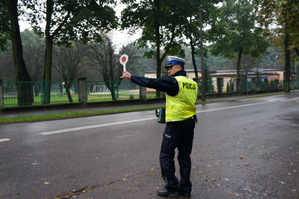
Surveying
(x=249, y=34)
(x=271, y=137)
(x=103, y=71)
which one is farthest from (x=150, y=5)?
(x=271, y=137)

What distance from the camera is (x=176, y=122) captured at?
3.65 metres

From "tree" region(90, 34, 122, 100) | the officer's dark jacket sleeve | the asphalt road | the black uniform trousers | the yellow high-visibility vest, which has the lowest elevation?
the asphalt road

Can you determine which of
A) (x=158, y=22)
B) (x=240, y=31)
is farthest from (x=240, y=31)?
(x=158, y=22)

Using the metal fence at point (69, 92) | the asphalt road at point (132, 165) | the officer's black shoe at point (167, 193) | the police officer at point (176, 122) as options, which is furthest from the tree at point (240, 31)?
the officer's black shoe at point (167, 193)

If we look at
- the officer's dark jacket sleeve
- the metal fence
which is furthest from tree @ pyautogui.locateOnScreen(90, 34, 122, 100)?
the officer's dark jacket sleeve

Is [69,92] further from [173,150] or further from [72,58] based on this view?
[72,58]

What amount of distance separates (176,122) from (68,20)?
65.3 feet

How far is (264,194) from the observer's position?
379 centimetres

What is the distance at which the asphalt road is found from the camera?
3908 millimetres

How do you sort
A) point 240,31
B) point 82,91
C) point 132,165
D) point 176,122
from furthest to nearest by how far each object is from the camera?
point 240,31 → point 82,91 → point 132,165 → point 176,122

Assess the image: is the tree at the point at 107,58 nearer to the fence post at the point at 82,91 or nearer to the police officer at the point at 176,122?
Answer: the fence post at the point at 82,91

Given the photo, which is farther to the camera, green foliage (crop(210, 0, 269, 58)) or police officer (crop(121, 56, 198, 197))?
green foliage (crop(210, 0, 269, 58))

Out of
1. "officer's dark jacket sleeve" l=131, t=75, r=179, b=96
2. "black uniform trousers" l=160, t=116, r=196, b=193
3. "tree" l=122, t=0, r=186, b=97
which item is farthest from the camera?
"tree" l=122, t=0, r=186, b=97

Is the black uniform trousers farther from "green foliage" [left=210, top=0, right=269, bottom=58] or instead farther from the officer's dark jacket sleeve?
"green foliage" [left=210, top=0, right=269, bottom=58]
